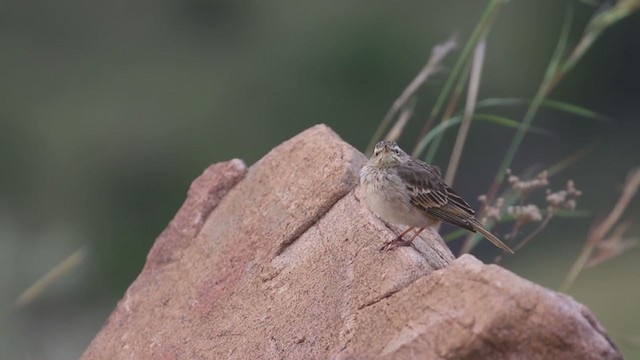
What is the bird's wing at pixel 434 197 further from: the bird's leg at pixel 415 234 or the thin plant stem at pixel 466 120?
the thin plant stem at pixel 466 120

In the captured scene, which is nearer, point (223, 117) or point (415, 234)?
point (415, 234)

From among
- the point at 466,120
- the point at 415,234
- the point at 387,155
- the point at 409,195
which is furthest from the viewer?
the point at 466,120

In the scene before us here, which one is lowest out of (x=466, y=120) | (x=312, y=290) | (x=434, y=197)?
(x=312, y=290)

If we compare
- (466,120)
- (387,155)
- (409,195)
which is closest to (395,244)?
(409,195)

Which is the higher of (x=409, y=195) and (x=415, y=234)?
(x=409, y=195)

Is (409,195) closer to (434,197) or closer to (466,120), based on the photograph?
(434,197)

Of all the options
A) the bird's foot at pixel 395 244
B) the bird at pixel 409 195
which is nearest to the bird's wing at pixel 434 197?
the bird at pixel 409 195

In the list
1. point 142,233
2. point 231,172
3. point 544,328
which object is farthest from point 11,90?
point 544,328

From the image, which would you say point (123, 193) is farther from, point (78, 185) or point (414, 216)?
point (414, 216)

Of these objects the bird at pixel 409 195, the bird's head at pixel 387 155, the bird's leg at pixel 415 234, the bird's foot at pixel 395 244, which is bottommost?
the bird's leg at pixel 415 234
